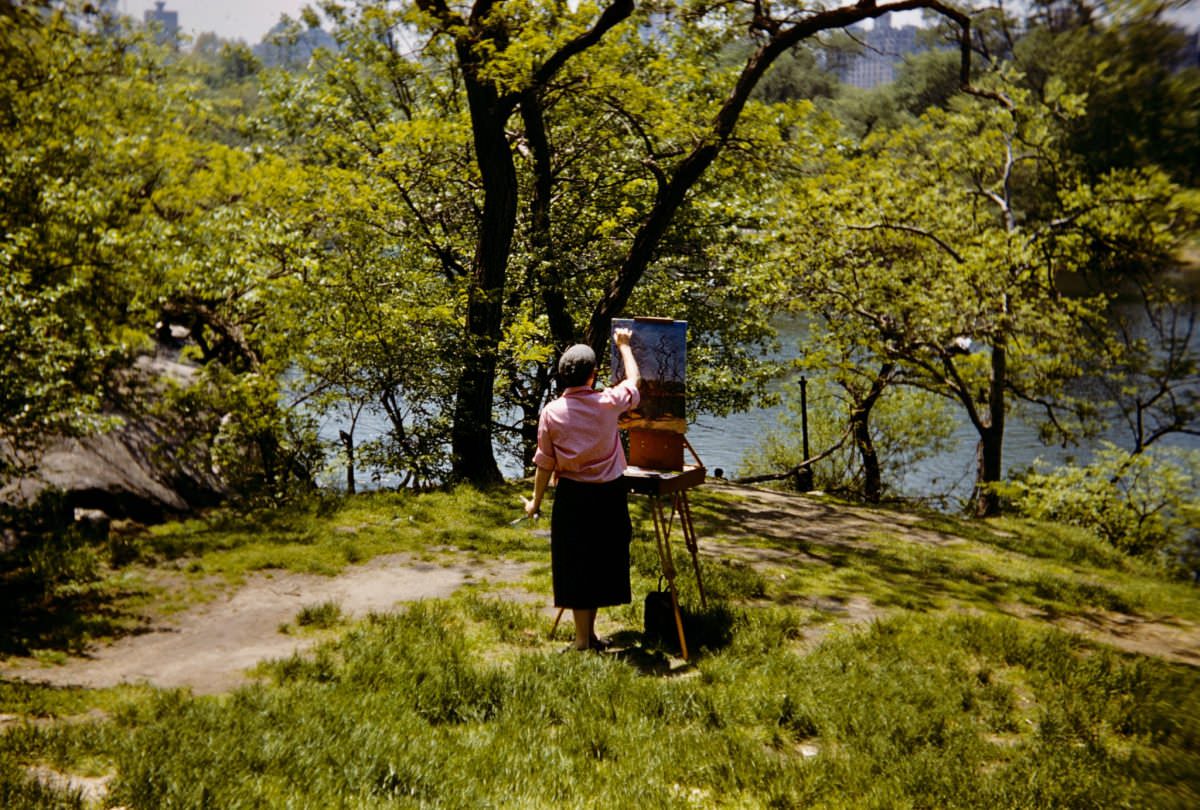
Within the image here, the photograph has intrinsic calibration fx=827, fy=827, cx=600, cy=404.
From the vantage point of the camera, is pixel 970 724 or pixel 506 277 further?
pixel 506 277

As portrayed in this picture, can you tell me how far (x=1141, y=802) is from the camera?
2.25 m

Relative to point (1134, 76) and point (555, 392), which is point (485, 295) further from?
point (1134, 76)

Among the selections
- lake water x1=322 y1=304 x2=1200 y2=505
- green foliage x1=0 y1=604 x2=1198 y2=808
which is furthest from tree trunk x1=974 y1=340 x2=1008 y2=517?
green foliage x1=0 y1=604 x2=1198 y2=808

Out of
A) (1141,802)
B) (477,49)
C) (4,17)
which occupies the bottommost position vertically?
(1141,802)

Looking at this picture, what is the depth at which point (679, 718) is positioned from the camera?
4.61m

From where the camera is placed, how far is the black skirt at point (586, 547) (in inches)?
218

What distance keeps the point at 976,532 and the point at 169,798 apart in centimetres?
1064

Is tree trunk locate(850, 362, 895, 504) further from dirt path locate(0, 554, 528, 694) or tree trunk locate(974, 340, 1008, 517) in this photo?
dirt path locate(0, 554, 528, 694)

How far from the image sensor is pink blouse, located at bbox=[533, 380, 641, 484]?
544cm

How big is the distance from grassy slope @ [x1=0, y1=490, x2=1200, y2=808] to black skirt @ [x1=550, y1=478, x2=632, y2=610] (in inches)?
16.4

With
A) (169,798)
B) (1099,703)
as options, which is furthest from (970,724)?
(169,798)

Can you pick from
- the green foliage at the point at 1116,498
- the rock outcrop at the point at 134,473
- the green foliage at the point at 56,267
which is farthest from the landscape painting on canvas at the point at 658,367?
the green foliage at the point at 1116,498

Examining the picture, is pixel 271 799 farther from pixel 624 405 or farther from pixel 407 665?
pixel 624 405

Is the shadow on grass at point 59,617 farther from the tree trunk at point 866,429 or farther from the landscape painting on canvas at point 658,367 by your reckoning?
the tree trunk at point 866,429
